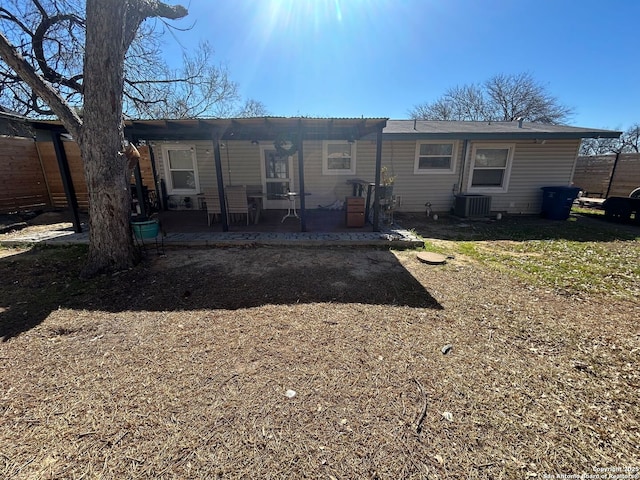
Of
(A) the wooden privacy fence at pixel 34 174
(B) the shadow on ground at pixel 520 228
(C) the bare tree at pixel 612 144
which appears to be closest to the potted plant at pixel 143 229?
(A) the wooden privacy fence at pixel 34 174


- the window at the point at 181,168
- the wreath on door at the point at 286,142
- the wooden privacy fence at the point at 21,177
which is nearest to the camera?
the wreath on door at the point at 286,142

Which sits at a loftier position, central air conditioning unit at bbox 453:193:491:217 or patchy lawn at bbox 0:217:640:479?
central air conditioning unit at bbox 453:193:491:217

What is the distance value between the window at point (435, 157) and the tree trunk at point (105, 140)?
730cm

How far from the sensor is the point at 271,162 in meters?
8.38

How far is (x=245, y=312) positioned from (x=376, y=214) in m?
3.85

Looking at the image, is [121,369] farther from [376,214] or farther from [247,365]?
[376,214]

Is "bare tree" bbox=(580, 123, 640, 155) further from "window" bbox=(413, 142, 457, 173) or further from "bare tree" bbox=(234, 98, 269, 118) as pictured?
"bare tree" bbox=(234, 98, 269, 118)

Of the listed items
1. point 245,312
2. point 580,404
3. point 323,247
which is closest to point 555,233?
point 323,247

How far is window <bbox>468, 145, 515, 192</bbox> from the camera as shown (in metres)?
8.25

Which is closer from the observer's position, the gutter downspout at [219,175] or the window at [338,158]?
the gutter downspout at [219,175]

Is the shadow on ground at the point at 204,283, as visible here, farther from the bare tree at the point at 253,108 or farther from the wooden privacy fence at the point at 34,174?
the bare tree at the point at 253,108

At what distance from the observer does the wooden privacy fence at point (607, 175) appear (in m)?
11.0

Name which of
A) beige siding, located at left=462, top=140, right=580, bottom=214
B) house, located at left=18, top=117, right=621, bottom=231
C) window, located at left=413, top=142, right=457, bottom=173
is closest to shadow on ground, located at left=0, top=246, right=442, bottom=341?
house, located at left=18, top=117, right=621, bottom=231

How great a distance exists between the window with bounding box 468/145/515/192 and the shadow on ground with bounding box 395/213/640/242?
1106 millimetres
